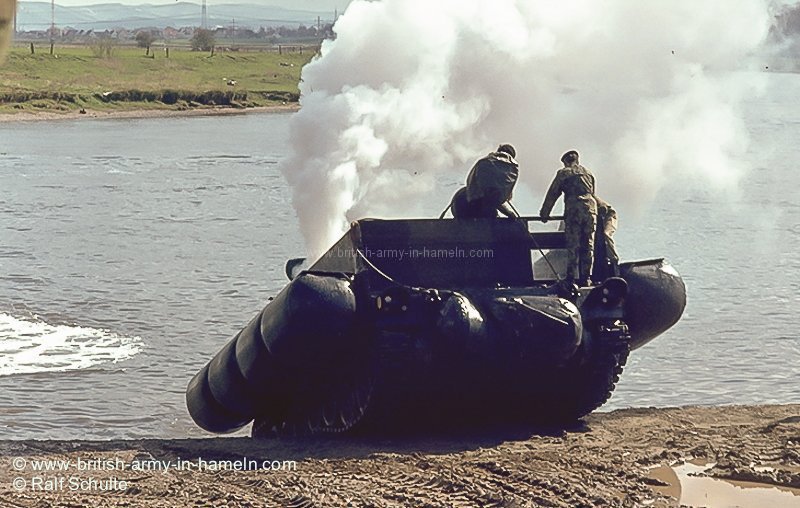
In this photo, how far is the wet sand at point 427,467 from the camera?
28.3ft

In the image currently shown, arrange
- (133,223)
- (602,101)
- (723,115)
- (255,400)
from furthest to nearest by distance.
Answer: (133,223)
(723,115)
(602,101)
(255,400)

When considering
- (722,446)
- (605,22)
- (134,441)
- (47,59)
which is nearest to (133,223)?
(605,22)

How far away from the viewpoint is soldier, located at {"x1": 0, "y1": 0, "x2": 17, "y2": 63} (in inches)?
146

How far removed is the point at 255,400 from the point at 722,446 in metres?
3.41

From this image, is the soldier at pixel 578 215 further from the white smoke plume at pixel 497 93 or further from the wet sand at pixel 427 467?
the white smoke plume at pixel 497 93

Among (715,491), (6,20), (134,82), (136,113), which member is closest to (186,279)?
(715,491)

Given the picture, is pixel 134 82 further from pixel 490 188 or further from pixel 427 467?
pixel 427 467

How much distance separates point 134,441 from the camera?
10938 mm

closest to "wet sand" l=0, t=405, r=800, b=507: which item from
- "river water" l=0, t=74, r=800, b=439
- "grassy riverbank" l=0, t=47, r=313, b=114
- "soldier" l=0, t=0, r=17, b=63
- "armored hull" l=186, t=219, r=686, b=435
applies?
"armored hull" l=186, t=219, r=686, b=435

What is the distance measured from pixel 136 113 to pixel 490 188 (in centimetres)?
5116

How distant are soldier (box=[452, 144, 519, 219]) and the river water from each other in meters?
2.97

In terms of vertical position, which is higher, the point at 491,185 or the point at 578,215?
the point at 491,185

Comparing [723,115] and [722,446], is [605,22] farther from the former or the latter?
[722,446]

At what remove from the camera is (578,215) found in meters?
11.0
